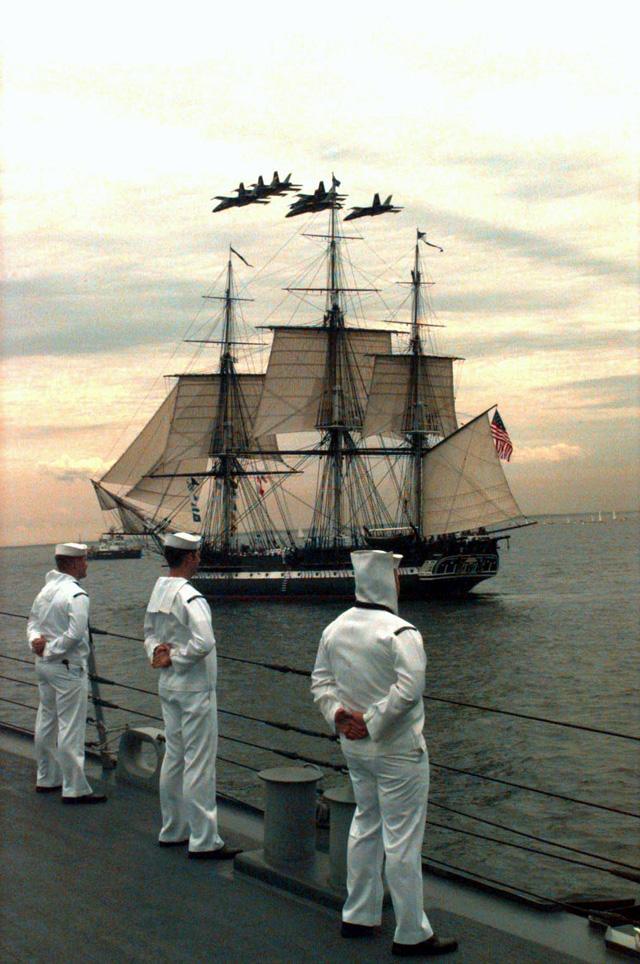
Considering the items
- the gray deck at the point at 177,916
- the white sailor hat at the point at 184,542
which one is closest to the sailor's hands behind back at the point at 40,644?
the gray deck at the point at 177,916

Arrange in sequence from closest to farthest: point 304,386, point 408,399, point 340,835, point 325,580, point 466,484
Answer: point 340,835 < point 466,484 < point 325,580 < point 304,386 < point 408,399

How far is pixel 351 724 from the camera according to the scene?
3959 mm

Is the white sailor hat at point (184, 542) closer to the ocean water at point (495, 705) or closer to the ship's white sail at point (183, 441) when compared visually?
the ocean water at point (495, 705)

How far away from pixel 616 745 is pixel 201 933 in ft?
67.7

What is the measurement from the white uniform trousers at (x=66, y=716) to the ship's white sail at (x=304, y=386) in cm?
6539

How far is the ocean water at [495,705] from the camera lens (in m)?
16.2

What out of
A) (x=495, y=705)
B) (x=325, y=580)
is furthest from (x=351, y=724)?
(x=325, y=580)

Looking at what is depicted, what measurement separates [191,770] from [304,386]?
67.3 meters

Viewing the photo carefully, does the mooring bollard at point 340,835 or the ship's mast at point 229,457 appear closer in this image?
the mooring bollard at point 340,835

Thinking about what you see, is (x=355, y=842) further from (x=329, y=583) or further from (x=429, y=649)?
(x=329, y=583)

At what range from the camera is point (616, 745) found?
75.4ft

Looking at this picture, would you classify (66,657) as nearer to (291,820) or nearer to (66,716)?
(66,716)

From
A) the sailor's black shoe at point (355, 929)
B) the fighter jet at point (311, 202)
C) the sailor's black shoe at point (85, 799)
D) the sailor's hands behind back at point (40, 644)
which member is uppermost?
the fighter jet at point (311, 202)

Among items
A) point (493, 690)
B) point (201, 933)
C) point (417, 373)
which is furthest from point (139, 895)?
point (417, 373)
